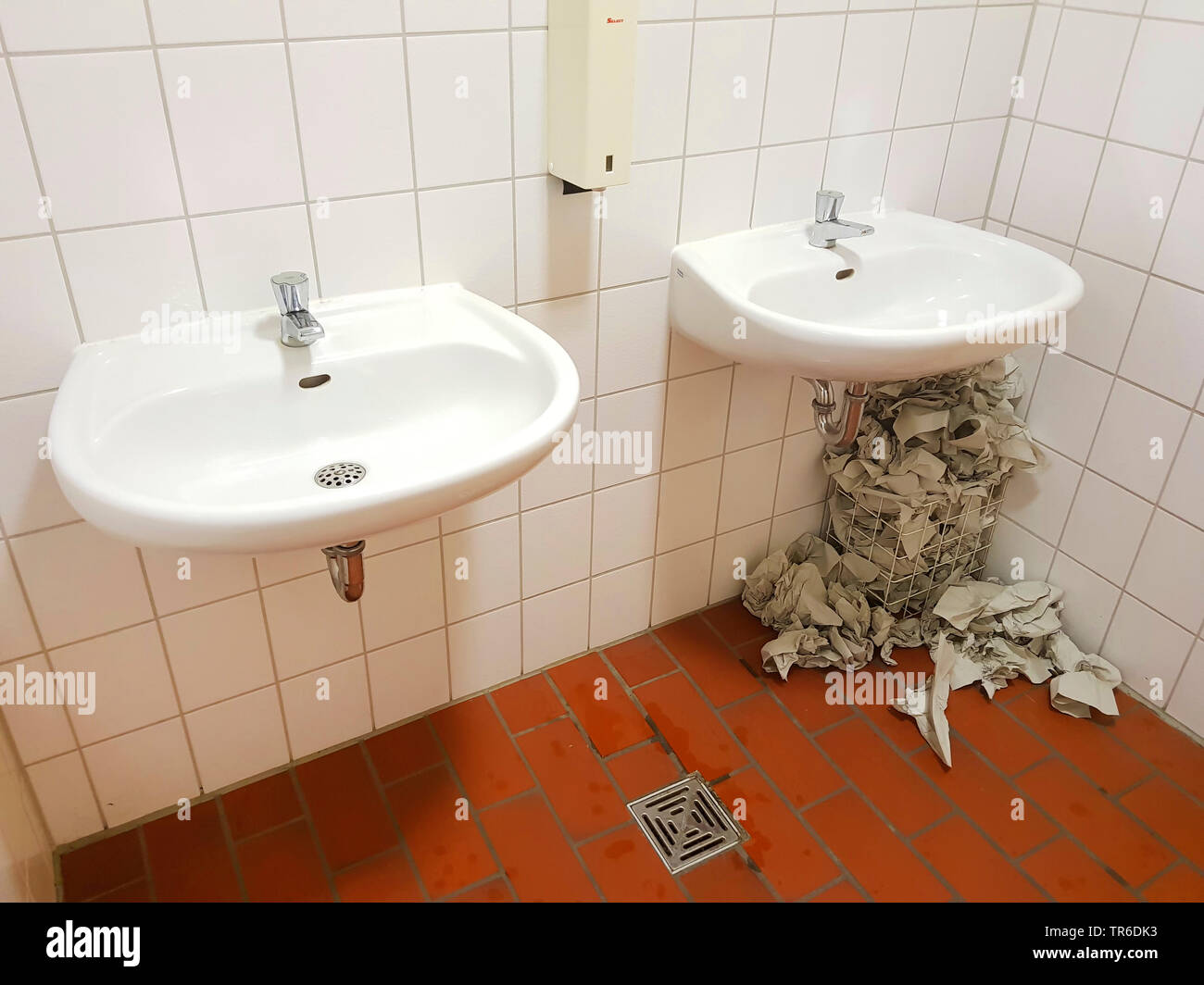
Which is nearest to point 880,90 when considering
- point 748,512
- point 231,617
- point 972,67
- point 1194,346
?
point 972,67

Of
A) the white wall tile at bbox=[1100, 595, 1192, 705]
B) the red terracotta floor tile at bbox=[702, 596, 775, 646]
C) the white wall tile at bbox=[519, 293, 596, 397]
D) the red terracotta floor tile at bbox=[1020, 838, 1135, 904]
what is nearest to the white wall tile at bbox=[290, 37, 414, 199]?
the white wall tile at bbox=[519, 293, 596, 397]

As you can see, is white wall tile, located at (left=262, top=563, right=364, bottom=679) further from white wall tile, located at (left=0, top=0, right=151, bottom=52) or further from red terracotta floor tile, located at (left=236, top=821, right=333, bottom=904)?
white wall tile, located at (left=0, top=0, right=151, bottom=52)

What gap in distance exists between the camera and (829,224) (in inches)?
67.6

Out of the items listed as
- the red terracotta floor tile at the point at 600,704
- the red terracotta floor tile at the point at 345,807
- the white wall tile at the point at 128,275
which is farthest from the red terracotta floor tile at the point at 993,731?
the white wall tile at the point at 128,275

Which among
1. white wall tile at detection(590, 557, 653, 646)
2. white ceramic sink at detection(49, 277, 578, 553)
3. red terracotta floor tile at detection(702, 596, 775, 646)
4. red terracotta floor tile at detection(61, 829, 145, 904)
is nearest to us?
white ceramic sink at detection(49, 277, 578, 553)

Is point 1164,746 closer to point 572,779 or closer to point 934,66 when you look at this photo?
point 572,779

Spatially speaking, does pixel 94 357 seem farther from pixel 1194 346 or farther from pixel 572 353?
pixel 1194 346

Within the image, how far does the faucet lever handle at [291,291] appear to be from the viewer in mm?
1267

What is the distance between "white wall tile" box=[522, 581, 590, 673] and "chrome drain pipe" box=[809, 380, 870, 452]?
563mm

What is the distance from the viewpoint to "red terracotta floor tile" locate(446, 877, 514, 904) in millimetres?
1521

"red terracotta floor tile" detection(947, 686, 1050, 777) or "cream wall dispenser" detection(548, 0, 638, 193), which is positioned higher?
"cream wall dispenser" detection(548, 0, 638, 193)

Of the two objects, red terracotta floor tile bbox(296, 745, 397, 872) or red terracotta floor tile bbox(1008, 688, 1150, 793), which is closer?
red terracotta floor tile bbox(296, 745, 397, 872)

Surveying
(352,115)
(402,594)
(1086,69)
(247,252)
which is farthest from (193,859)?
(1086,69)

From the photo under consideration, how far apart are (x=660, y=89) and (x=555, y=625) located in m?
1.01
